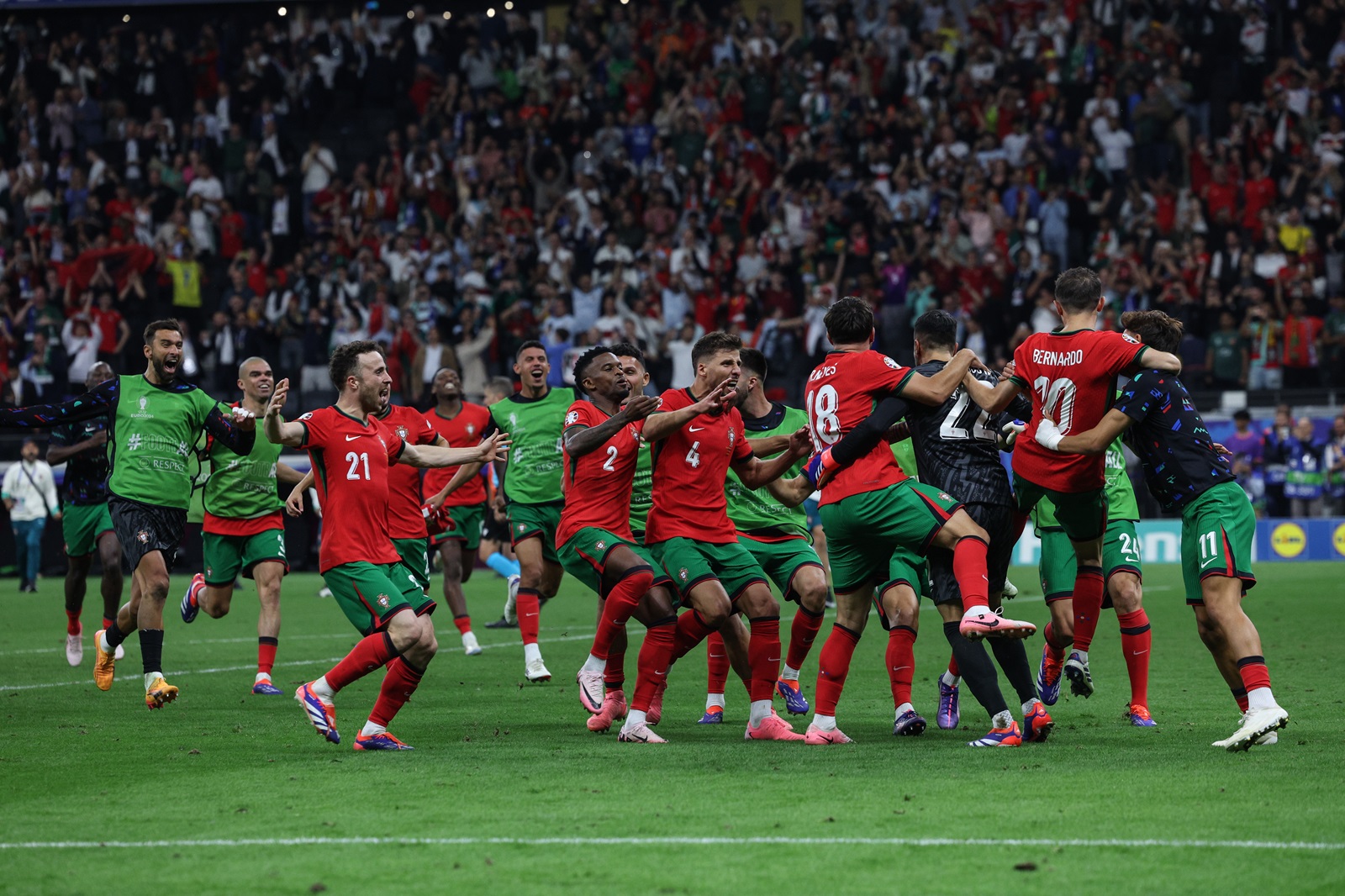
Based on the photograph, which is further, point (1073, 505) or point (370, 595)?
point (1073, 505)

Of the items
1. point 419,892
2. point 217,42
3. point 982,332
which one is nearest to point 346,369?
point 419,892

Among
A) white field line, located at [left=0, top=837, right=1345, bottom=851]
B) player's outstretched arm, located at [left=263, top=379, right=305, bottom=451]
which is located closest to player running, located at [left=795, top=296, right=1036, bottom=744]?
white field line, located at [left=0, top=837, right=1345, bottom=851]

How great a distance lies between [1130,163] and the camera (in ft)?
89.2

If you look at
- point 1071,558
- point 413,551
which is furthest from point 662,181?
point 1071,558

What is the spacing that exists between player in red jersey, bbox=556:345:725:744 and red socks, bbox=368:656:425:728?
1215mm

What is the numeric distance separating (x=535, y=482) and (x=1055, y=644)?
5.07m

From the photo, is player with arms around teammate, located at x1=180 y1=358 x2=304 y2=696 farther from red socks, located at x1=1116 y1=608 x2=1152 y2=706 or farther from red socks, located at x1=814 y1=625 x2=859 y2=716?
red socks, located at x1=1116 y1=608 x2=1152 y2=706

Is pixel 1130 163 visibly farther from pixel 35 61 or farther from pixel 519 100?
pixel 35 61

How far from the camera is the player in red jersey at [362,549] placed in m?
8.57

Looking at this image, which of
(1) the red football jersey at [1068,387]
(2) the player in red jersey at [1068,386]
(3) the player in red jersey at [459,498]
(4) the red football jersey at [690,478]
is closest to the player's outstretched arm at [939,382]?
(2) the player in red jersey at [1068,386]

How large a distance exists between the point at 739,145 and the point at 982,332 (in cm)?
701

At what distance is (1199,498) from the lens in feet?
27.6

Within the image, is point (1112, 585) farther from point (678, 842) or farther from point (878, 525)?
point (678, 842)

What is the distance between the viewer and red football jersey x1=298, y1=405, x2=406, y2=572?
8.84 meters
